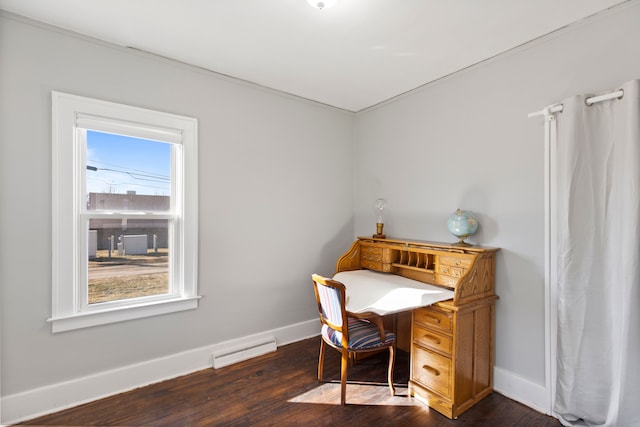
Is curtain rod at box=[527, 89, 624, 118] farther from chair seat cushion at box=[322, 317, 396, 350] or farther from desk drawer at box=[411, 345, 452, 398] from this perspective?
chair seat cushion at box=[322, 317, 396, 350]

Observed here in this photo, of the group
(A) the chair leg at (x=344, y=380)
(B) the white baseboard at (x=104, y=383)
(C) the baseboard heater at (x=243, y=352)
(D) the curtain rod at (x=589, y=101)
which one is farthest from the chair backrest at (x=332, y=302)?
(D) the curtain rod at (x=589, y=101)

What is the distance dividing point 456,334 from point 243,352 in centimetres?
187

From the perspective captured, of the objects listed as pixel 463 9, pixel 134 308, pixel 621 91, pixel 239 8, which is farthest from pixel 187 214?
pixel 621 91

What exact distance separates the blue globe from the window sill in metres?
2.24

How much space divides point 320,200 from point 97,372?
2435 millimetres

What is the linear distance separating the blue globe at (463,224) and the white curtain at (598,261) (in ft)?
1.76

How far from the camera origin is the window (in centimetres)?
213

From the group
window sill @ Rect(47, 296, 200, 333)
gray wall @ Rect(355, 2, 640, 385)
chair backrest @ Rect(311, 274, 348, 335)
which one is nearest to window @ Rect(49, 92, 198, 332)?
window sill @ Rect(47, 296, 200, 333)

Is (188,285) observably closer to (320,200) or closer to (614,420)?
(320,200)

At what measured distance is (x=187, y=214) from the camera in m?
2.62

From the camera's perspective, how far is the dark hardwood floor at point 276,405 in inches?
79.7

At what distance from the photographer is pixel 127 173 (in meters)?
2.45

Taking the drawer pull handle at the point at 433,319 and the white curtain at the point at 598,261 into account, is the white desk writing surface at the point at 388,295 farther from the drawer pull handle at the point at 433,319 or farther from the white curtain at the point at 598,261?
the white curtain at the point at 598,261

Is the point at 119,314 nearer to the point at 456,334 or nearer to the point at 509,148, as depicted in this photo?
the point at 456,334
